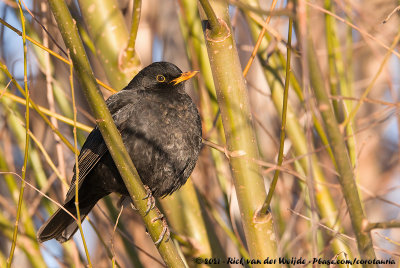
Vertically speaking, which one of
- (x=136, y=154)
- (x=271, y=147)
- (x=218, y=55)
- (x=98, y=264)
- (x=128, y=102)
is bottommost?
(x=98, y=264)

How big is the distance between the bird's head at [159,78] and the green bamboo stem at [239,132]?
1.01 meters

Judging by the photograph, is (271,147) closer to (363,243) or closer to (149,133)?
(149,133)

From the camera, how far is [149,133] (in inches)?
144

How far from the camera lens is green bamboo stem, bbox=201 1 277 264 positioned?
296 cm

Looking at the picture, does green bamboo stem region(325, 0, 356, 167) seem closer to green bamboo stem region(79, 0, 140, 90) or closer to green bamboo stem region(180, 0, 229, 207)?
green bamboo stem region(180, 0, 229, 207)

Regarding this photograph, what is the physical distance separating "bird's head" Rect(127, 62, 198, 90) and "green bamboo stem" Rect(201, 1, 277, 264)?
101cm

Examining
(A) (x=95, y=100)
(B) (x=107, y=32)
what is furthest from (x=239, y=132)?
(B) (x=107, y=32)

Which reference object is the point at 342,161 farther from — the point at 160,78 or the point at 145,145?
the point at 160,78

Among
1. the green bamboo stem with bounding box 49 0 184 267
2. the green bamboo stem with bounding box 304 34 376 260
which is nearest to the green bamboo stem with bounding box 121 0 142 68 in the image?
the green bamboo stem with bounding box 49 0 184 267

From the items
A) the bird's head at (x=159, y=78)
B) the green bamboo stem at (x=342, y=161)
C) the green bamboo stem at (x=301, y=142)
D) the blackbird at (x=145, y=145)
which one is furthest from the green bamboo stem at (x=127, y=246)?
the green bamboo stem at (x=342, y=161)

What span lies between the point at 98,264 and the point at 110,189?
1.29 m

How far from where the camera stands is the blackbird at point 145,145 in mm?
3660

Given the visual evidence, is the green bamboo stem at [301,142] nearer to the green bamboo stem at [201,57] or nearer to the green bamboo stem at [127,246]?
the green bamboo stem at [201,57]

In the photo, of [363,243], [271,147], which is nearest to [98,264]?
[271,147]
